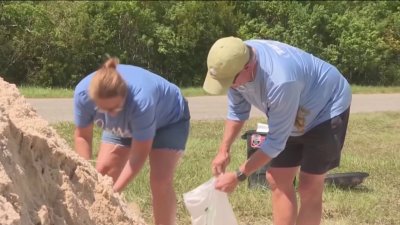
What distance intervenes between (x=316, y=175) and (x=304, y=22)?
58.3 ft

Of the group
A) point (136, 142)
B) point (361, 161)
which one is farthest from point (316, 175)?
point (361, 161)

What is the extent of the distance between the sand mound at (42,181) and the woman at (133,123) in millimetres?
393

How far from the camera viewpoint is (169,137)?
4.96m

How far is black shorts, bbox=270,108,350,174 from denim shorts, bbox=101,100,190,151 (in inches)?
27.1

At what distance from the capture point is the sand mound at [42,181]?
3127mm

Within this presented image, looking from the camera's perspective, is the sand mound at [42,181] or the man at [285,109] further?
the man at [285,109]

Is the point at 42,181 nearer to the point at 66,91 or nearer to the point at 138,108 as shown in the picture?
the point at 138,108

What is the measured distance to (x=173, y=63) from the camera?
2148cm

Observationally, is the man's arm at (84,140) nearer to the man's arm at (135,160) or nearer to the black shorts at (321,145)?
the man's arm at (135,160)

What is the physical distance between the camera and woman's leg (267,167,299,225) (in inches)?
205

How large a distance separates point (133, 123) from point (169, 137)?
498mm

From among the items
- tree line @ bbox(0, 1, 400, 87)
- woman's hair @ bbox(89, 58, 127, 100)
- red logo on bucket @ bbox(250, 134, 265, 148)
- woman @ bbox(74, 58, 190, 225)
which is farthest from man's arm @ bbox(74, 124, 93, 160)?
tree line @ bbox(0, 1, 400, 87)

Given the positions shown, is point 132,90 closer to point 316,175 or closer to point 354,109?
point 316,175

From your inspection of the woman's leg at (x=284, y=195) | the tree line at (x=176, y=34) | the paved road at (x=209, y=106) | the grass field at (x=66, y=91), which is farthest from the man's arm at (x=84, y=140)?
the tree line at (x=176, y=34)
